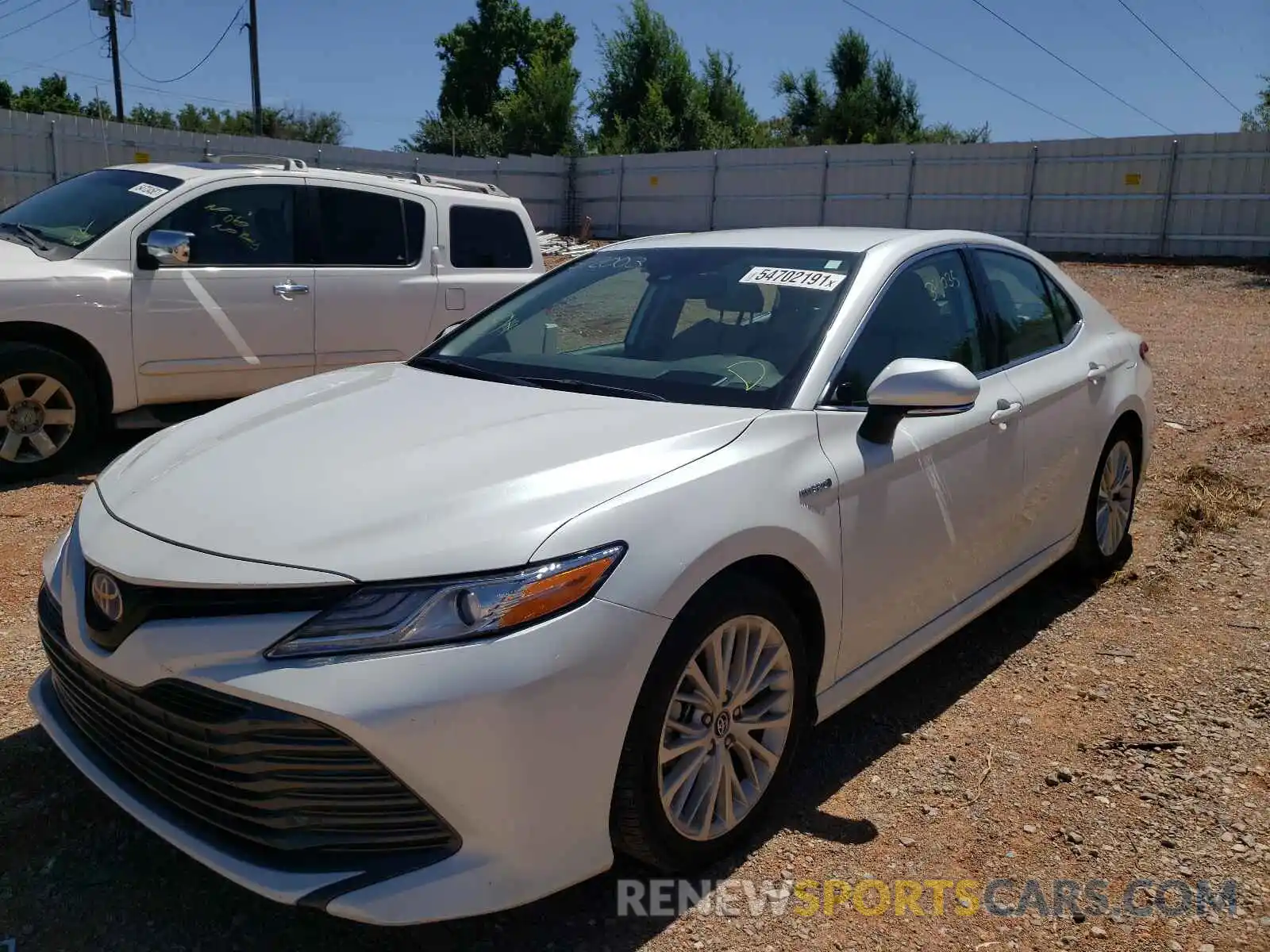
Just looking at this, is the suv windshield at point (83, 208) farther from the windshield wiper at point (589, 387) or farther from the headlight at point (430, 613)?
the headlight at point (430, 613)

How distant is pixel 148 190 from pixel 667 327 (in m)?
4.34

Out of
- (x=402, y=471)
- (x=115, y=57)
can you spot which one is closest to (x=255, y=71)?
(x=115, y=57)

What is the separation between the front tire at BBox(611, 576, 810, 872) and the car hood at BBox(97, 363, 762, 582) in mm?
364

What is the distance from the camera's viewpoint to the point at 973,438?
360 centimetres

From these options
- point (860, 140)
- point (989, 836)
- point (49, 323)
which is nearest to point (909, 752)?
point (989, 836)

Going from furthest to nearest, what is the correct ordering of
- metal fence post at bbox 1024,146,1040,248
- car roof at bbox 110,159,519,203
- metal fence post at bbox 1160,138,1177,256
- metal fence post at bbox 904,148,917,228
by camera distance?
metal fence post at bbox 904,148,917,228 → metal fence post at bbox 1024,146,1040,248 → metal fence post at bbox 1160,138,1177,256 → car roof at bbox 110,159,519,203

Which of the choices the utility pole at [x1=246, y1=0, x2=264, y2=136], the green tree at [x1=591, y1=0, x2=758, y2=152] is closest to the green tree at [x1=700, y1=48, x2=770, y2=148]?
the green tree at [x1=591, y1=0, x2=758, y2=152]

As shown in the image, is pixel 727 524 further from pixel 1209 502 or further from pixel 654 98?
pixel 654 98

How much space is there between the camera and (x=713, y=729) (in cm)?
265

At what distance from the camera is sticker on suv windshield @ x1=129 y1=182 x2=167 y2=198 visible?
21.2 ft

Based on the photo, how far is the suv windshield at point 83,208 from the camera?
6.32 m

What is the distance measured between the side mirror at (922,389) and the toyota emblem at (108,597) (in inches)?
76.6
